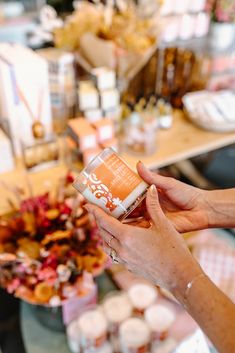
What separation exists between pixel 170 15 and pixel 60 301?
4.61ft

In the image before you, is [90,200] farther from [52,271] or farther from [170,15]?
[170,15]

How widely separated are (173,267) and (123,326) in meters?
0.64

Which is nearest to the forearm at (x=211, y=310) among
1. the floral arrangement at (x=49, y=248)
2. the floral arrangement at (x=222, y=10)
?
the floral arrangement at (x=49, y=248)

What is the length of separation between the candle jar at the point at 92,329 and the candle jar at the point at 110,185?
60 centimetres

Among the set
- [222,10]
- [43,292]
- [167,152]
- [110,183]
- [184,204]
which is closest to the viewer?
[110,183]

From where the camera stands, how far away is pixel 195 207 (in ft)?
2.95

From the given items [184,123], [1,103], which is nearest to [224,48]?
[184,123]

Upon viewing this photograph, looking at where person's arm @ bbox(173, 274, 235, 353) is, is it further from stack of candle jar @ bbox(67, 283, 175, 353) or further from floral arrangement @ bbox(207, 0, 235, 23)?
floral arrangement @ bbox(207, 0, 235, 23)

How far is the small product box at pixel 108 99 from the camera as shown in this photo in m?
1.32

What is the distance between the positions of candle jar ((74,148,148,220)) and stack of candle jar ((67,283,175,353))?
0.60m

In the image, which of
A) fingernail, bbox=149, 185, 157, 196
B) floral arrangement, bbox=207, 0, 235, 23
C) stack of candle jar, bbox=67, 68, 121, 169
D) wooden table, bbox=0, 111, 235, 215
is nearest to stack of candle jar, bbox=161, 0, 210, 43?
floral arrangement, bbox=207, 0, 235, 23

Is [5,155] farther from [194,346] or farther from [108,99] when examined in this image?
[194,346]

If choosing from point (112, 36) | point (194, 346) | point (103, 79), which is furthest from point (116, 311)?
point (112, 36)

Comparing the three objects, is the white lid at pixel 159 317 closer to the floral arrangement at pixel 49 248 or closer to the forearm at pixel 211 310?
the floral arrangement at pixel 49 248
